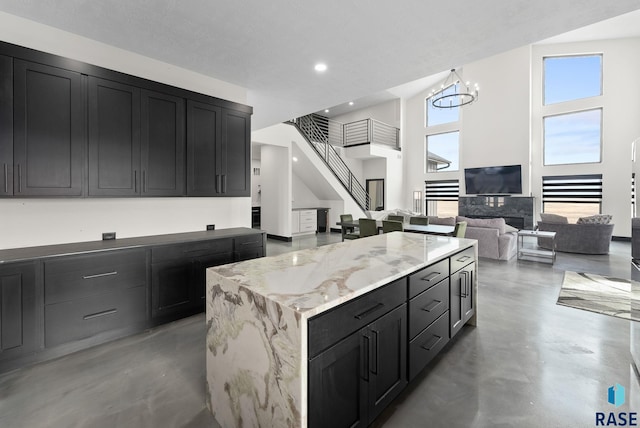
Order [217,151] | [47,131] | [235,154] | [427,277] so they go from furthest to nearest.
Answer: [235,154] < [217,151] < [47,131] < [427,277]

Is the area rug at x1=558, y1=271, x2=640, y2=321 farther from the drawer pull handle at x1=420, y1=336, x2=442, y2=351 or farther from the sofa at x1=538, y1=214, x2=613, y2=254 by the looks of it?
the drawer pull handle at x1=420, y1=336, x2=442, y2=351

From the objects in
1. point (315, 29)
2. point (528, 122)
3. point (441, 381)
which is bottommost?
point (441, 381)

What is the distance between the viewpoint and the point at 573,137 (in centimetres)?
904

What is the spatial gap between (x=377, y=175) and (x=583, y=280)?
825 cm

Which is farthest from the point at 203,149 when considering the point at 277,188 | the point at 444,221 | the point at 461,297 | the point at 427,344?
the point at 444,221

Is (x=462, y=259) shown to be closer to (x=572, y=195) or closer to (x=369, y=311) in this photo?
(x=369, y=311)

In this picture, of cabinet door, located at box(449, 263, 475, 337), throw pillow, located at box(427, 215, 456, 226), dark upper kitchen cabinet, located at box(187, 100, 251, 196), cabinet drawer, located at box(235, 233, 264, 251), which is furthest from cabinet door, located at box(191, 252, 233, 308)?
throw pillow, located at box(427, 215, 456, 226)

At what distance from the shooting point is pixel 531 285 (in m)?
4.39

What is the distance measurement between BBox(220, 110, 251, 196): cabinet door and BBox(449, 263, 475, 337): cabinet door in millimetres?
2826

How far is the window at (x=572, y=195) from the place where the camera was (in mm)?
8688

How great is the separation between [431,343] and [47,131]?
3.59 metres

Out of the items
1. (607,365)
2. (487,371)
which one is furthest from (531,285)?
(487,371)

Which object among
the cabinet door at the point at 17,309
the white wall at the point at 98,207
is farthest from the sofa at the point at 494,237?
the cabinet door at the point at 17,309

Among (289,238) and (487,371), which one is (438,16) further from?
(289,238)
